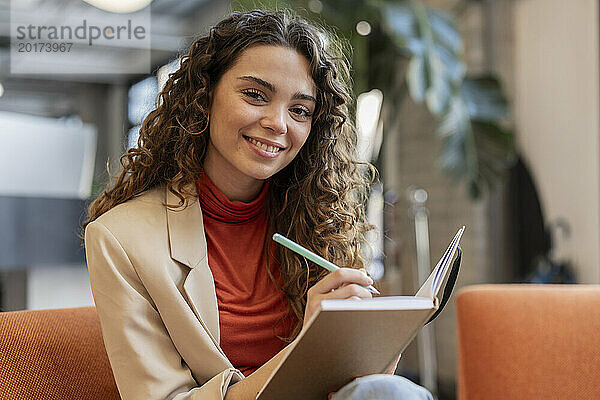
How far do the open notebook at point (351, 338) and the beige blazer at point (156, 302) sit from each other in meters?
0.17

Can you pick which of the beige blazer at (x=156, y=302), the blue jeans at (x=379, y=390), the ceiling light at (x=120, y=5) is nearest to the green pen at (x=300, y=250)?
the blue jeans at (x=379, y=390)

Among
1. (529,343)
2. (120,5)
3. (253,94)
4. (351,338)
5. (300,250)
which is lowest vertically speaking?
(529,343)

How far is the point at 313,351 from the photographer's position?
1.12 m

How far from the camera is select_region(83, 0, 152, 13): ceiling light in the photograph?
8.75 feet

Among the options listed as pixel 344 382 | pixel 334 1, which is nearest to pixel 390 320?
pixel 344 382

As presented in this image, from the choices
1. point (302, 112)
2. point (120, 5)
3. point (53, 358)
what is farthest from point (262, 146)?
point (120, 5)

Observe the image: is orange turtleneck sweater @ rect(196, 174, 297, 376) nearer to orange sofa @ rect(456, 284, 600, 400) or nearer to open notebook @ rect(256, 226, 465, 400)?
open notebook @ rect(256, 226, 465, 400)

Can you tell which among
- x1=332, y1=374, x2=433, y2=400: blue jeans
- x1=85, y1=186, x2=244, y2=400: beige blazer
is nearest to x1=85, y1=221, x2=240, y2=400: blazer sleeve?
x1=85, y1=186, x2=244, y2=400: beige blazer

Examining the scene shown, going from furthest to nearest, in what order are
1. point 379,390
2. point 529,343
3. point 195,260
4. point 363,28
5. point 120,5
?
1. point 363,28
2. point 120,5
3. point 529,343
4. point 195,260
5. point 379,390

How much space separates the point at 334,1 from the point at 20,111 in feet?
4.79

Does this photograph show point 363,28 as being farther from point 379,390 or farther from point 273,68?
→ point 379,390

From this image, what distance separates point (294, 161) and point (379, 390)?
27.1 inches

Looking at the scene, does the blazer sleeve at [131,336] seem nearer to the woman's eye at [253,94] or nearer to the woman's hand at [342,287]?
the woman's hand at [342,287]

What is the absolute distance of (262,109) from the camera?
56.5 inches
